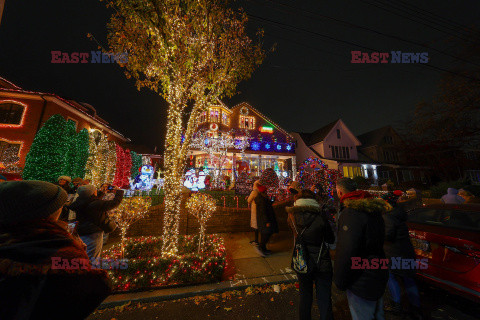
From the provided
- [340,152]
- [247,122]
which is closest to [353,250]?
[247,122]

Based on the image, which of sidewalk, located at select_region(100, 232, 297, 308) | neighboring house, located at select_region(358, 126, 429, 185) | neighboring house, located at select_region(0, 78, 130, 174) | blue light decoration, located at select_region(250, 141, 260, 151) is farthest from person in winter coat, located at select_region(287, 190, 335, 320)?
neighboring house, located at select_region(358, 126, 429, 185)

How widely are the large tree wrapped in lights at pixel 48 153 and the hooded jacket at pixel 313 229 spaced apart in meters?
14.4

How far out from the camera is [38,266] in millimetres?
1038

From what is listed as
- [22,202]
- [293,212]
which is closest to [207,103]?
[293,212]

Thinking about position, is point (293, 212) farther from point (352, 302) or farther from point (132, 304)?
point (132, 304)

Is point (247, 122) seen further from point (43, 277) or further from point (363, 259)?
point (43, 277)

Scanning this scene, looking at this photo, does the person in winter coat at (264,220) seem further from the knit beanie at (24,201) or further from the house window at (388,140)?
the house window at (388,140)

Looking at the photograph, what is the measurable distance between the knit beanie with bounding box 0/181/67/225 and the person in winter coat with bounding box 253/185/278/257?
188 inches

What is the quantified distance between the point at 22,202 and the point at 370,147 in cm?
3245

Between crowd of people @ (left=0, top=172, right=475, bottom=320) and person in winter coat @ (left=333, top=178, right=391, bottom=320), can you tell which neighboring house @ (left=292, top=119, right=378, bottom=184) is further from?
person in winter coat @ (left=333, top=178, right=391, bottom=320)

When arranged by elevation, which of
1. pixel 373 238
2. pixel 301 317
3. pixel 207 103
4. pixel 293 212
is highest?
pixel 207 103

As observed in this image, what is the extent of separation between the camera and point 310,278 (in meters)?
2.54

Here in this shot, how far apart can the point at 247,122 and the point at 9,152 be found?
21.1m
